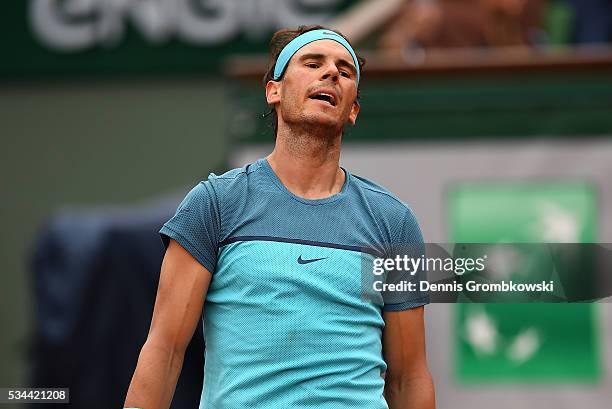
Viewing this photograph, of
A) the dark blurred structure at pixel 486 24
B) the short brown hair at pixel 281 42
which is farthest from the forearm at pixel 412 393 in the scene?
the dark blurred structure at pixel 486 24

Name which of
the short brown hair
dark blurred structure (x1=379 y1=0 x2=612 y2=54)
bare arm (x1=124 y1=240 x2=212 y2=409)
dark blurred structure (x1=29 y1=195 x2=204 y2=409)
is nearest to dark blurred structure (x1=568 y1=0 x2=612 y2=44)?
dark blurred structure (x1=379 y1=0 x2=612 y2=54)

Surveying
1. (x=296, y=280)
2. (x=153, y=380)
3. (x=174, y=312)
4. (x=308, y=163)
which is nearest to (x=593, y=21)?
(x=308, y=163)

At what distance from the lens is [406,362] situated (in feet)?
12.4

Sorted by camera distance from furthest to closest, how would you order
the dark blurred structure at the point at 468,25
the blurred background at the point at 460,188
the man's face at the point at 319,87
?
the dark blurred structure at the point at 468,25, the blurred background at the point at 460,188, the man's face at the point at 319,87

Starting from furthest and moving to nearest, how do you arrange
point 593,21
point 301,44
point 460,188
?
1. point 593,21
2. point 460,188
3. point 301,44

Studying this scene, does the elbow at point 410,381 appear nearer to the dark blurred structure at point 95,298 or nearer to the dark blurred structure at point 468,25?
the dark blurred structure at point 95,298

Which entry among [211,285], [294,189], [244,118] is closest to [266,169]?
[294,189]

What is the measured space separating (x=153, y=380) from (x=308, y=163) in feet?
2.79

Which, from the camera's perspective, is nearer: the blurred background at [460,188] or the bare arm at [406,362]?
the bare arm at [406,362]

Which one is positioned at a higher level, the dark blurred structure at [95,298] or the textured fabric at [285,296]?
→ the dark blurred structure at [95,298]

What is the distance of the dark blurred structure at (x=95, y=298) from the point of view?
7383 millimetres

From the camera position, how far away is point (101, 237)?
7.55 meters

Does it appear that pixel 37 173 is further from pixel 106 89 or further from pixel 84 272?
pixel 84 272

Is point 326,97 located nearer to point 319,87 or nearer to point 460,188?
point 319,87
